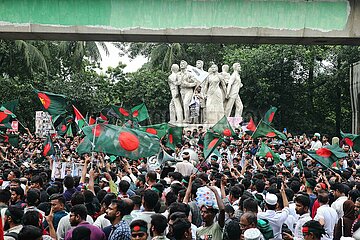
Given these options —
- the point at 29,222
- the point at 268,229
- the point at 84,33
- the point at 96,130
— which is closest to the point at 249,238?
the point at 268,229

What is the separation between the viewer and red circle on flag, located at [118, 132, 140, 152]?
30.9 ft

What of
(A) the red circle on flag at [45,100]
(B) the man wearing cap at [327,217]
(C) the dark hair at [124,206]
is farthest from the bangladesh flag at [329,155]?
(A) the red circle on flag at [45,100]

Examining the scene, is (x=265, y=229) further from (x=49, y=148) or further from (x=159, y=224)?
(x=49, y=148)

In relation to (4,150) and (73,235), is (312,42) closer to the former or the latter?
(4,150)

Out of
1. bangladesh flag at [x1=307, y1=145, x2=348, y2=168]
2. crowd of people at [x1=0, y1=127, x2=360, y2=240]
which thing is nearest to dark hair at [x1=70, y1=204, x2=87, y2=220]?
crowd of people at [x1=0, y1=127, x2=360, y2=240]

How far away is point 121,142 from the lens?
941 centimetres

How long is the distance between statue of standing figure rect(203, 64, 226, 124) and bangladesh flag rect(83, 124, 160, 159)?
43.2 feet

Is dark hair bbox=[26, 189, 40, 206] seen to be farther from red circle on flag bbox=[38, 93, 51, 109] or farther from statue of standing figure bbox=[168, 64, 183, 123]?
statue of standing figure bbox=[168, 64, 183, 123]

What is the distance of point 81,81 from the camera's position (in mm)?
30406

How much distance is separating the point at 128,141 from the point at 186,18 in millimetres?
7653

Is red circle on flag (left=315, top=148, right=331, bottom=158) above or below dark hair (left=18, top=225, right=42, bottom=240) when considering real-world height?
below

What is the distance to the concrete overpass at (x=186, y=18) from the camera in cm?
1627

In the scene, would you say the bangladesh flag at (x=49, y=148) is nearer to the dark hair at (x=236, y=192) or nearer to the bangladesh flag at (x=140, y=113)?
the bangladesh flag at (x=140, y=113)

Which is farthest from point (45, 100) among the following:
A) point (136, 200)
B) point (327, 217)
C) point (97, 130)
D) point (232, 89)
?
point (232, 89)
